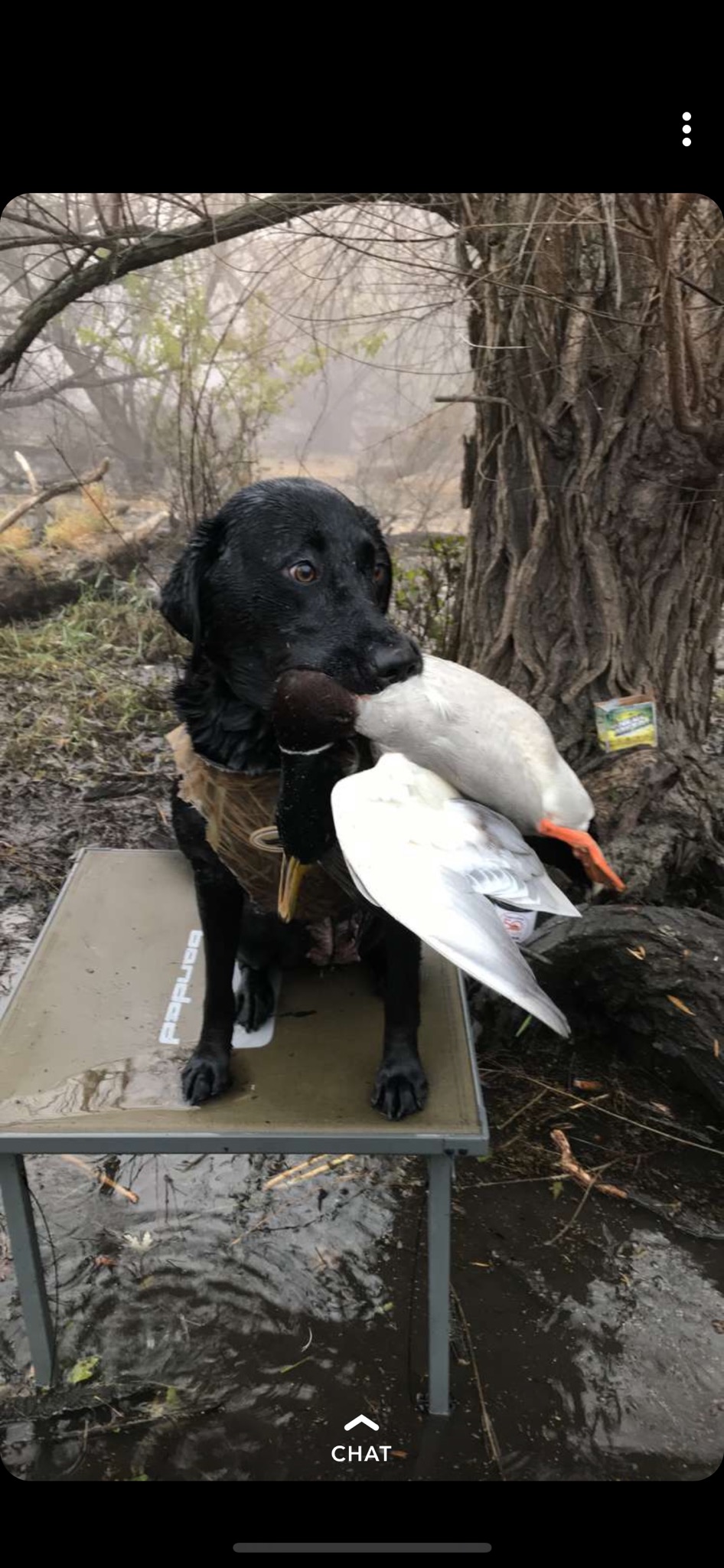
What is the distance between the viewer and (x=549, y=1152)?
1.59 m

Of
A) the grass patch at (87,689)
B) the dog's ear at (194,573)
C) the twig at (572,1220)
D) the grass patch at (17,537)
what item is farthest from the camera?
the grass patch at (17,537)

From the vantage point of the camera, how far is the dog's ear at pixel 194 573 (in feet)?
3.41

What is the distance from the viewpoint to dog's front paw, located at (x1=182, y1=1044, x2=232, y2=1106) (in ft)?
3.74

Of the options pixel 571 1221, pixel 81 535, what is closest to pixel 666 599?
pixel 571 1221

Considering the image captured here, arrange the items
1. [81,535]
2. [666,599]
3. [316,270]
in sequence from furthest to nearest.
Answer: [81,535]
[666,599]
[316,270]

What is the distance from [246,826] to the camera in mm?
1135

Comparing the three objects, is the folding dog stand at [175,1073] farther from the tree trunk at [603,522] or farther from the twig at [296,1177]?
the tree trunk at [603,522]

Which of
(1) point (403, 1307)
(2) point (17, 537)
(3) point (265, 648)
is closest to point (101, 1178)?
(1) point (403, 1307)

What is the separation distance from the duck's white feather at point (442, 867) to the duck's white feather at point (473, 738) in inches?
1.0

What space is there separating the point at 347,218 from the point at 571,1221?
5.07 feet

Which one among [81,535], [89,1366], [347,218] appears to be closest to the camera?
[89,1366]

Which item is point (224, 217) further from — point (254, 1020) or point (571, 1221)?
point (571, 1221)

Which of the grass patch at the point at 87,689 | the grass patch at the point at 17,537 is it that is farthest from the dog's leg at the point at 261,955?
the grass patch at the point at 17,537

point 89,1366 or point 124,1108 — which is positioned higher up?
point 124,1108
